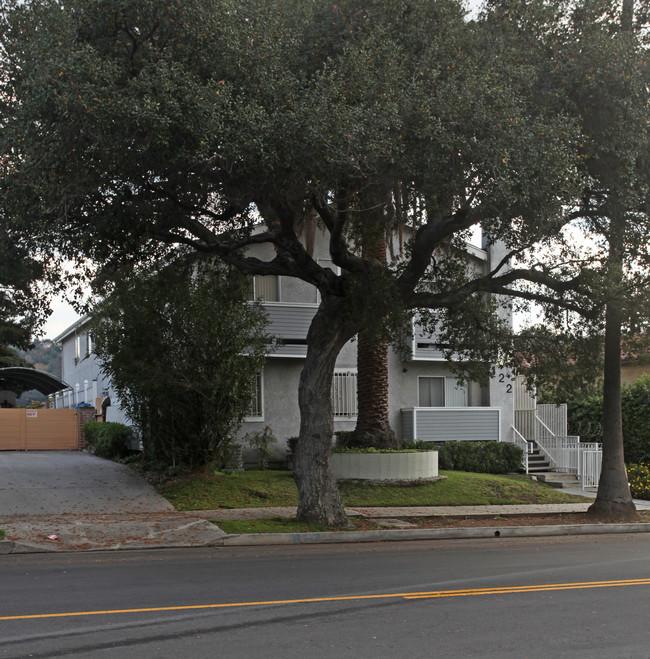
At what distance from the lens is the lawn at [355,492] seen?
17.2m

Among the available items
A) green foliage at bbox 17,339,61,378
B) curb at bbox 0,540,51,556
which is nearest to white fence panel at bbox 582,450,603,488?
curb at bbox 0,540,51,556

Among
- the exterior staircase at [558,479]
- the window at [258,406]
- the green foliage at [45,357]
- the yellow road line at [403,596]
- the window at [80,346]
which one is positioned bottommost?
the exterior staircase at [558,479]

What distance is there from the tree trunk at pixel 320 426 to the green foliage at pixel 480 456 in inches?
373

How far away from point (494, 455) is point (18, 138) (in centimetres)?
1717

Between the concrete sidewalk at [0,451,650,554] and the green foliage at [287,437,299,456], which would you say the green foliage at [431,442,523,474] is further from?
the green foliage at [287,437,299,456]

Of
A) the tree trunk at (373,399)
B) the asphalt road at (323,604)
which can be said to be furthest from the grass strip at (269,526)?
the tree trunk at (373,399)

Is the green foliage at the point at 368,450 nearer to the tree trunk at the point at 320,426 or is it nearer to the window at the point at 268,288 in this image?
the tree trunk at the point at 320,426

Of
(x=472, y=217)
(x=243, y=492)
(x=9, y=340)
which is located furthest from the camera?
(x=9, y=340)

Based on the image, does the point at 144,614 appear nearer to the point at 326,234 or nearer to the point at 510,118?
the point at 510,118

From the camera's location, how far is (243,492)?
17.9 m

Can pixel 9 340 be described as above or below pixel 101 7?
below

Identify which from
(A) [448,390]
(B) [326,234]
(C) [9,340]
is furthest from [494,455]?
(C) [9,340]

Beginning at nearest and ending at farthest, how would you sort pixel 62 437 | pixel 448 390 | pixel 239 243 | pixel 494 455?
pixel 239 243 < pixel 494 455 < pixel 448 390 < pixel 62 437

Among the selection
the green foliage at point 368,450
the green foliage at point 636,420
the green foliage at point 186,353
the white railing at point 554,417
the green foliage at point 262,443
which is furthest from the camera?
the white railing at point 554,417
